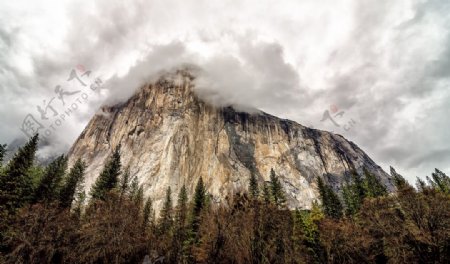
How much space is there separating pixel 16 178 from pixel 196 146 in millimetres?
100796

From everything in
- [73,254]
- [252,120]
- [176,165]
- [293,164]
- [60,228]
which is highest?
[252,120]

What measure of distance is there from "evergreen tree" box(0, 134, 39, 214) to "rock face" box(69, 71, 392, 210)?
223 feet

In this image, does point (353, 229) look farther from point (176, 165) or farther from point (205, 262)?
point (176, 165)

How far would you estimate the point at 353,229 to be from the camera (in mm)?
32094

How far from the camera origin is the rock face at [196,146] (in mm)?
116688

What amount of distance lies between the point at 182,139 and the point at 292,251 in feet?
338

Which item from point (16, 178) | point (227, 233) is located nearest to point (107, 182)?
point (16, 178)

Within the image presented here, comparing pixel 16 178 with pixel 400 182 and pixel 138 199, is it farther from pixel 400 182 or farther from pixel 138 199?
pixel 400 182

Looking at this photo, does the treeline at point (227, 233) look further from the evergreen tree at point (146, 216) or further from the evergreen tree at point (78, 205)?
the evergreen tree at point (78, 205)

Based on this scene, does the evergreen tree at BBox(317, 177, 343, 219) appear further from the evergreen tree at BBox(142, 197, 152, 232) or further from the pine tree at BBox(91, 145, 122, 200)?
the pine tree at BBox(91, 145, 122, 200)

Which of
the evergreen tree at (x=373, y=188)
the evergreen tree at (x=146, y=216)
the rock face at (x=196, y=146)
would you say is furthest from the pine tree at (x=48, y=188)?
the rock face at (x=196, y=146)

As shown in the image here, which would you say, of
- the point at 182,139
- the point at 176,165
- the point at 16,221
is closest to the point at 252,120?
the point at 182,139

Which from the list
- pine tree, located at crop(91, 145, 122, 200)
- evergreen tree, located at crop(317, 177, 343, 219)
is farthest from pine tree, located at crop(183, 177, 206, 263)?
evergreen tree, located at crop(317, 177, 343, 219)

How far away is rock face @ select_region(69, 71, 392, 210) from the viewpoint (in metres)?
117
